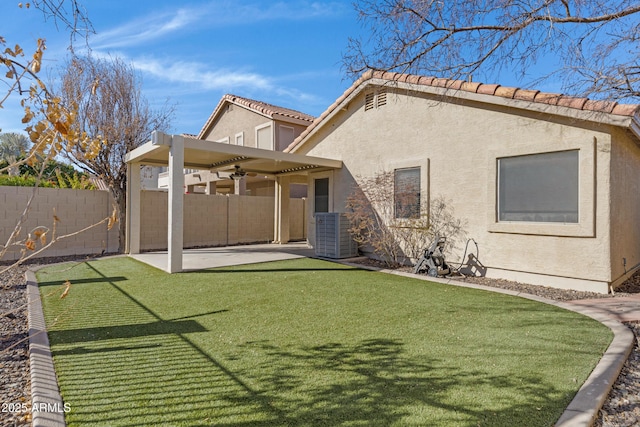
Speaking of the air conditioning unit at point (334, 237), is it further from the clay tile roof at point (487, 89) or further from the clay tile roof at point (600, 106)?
the clay tile roof at point (600, 106)

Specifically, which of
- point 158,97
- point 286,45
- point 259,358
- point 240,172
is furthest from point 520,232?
point 158,97

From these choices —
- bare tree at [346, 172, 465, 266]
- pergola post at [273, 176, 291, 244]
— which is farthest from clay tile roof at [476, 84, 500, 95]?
pergola post at [273, 176, 291, 244]

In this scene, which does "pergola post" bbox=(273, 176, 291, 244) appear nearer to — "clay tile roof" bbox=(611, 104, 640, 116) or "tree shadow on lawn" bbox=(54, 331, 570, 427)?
"clay tile roof" bbox=(611, 104, 640, 116)

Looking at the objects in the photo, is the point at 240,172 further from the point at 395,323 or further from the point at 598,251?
the point at 598,251

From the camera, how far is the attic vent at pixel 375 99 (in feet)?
39.8

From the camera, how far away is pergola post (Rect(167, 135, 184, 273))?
949cm

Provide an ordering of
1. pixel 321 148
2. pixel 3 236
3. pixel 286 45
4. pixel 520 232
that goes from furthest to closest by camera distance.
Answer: pixel 321 148, pixel 3 236, pixel 286 45, pixel 520 232

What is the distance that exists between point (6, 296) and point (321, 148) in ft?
34.9

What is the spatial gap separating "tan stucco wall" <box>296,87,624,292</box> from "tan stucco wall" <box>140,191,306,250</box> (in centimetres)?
648

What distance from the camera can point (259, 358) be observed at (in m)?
4.24

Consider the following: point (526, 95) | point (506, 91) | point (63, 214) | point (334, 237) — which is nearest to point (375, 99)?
point (506, 91)

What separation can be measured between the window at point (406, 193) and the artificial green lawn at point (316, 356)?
3.83 metres

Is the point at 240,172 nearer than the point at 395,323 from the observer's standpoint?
No

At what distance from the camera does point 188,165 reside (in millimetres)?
14508
